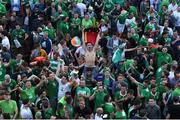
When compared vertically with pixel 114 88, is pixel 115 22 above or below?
above

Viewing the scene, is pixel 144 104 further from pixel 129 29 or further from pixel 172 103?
pixel 129 29

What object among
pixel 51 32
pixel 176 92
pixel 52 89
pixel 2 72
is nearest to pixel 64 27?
pixel 51 32

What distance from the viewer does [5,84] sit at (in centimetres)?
2153

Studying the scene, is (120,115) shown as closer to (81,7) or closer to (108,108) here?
(108,108)

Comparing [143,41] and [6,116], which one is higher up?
[143,41]

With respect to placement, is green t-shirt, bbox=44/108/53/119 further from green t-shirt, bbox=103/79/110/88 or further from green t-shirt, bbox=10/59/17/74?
green t-shirt, bbox=10/59/17/74

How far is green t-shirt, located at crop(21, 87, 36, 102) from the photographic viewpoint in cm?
2112

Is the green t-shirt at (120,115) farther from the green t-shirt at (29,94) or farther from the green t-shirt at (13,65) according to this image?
the green t-shirt at (13,65)

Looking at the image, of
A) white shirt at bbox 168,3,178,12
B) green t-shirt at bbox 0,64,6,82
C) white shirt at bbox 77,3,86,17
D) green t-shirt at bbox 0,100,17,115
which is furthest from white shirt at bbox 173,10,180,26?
green t-shirt at bbox 0,100,17,115

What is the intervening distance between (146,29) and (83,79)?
4.90 meters

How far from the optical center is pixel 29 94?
21250mm

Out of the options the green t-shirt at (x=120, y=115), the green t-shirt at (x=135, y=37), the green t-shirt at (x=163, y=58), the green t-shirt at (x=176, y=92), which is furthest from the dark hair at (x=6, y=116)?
the green t-shirt at (x=135, y=37)

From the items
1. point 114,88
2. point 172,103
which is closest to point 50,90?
point 114,88

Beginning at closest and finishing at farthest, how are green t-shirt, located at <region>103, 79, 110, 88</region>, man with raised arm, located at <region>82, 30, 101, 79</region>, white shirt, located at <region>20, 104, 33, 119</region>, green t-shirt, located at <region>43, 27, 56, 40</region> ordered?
white shirt, located at <region>20, 104, 33, 119</region> < green t-shirt, located at <region>103, 79, 110, 88</region> < man with raised arm, located at <region>82, 30, 101, 79</region> < green t-shirt, located at <region>43, 27, 56, 40</region>
